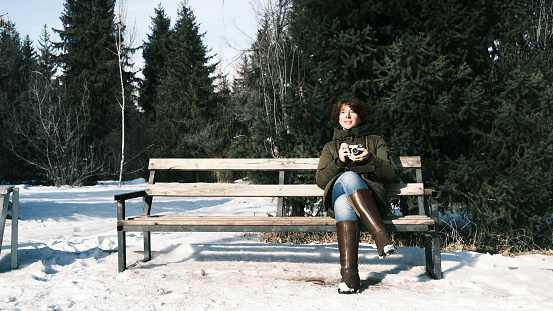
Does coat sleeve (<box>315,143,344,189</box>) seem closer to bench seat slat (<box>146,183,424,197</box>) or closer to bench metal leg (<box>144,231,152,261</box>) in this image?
bench seat slat (<box>146,183,424,197</box>)

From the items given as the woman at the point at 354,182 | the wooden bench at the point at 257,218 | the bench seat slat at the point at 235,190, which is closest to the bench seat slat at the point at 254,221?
the wooden bench at the point at 257,218

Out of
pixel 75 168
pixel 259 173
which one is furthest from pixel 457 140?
pixel 75 168

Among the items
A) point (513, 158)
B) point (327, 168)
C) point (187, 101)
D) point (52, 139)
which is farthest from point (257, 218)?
point (187, 101)

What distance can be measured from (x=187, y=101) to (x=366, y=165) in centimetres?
2260

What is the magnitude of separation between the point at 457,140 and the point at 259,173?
2.53m

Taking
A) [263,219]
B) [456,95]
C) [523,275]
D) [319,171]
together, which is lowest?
[523,275]

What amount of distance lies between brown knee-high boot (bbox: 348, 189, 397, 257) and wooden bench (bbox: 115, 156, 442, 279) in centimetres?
26

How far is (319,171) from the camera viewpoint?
12.1 ft

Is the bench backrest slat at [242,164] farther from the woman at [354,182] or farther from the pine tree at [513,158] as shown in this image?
the pine tree at [513,158]

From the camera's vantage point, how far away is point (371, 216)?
3199 mm

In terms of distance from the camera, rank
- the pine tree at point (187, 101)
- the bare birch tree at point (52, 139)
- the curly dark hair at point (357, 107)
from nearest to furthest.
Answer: the curly dark hair at point (357, 107), the bare birch tree at point (52, 139), the pine tree at point (187, 101)

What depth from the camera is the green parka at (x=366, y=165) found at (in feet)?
11.4

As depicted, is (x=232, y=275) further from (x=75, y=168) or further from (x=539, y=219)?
(x=75, y=168)

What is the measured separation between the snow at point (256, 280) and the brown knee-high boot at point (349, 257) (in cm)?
8
